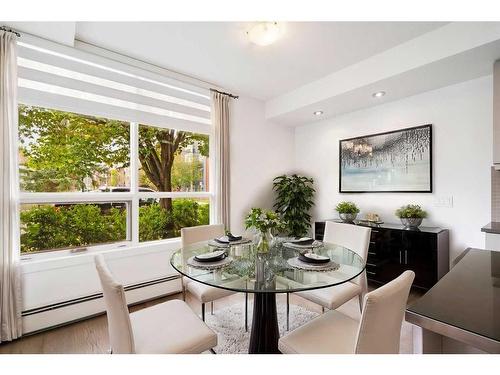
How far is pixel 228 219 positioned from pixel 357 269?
83.2 inches

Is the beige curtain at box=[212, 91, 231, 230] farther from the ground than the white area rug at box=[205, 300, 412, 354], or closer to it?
farther from the ground

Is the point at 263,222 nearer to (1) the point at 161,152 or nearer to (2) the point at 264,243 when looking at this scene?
(2) the point at 264,243

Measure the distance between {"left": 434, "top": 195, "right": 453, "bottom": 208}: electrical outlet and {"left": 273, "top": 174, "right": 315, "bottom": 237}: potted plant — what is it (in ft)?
5.40

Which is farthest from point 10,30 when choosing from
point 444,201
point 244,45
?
point 444,201

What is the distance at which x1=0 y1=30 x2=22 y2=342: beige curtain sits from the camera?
6.62 ft

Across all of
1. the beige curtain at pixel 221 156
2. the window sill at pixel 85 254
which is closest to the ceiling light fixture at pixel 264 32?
the beige curtain at pixel 221 156

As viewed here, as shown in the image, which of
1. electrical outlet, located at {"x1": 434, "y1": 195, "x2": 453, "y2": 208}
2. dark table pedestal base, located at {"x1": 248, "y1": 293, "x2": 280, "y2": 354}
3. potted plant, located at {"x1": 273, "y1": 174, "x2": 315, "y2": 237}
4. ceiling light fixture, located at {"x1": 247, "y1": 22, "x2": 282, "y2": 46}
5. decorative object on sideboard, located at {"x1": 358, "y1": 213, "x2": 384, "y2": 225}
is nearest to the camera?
dark table pedestal base, located at {"x1": 248, "y1": 293, "x2": 280, "y2": 354}

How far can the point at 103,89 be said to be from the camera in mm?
2574

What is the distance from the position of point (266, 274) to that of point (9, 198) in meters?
2.18

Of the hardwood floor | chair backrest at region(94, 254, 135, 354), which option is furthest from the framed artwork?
chair backrest at region(94, 254, 135, 354)

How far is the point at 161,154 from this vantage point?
125 inches

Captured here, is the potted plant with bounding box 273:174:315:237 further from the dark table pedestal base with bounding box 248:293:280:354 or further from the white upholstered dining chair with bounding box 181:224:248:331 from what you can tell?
the dark table pedestal base with bounding box 248:293:280:354

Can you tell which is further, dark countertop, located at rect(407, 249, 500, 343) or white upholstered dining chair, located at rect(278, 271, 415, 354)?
white upholstered dining chair, located at rect(278, 271, 415, 354)
